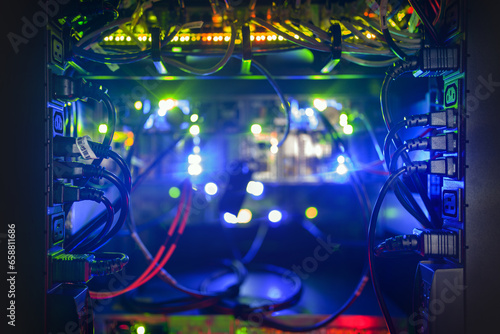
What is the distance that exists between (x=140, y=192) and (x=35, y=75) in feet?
3.09

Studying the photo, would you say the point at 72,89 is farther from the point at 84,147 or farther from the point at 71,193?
the point at 71,193

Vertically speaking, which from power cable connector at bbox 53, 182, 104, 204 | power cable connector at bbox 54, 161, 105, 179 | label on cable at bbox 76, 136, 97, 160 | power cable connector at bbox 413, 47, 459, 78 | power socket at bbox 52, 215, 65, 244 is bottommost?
power socket at bbox 52, 215, 65, 244

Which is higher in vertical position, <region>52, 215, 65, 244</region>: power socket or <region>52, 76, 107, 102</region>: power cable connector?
<region>52, 76, 107, 102</region>: power cable connector

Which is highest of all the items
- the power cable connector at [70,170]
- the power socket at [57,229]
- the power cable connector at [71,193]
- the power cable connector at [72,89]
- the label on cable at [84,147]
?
the power cable connector at [72,89]

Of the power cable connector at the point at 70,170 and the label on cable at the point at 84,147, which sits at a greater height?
the label on cable at the point at 84,147

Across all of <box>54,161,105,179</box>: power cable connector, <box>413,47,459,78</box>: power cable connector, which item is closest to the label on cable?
<box>54,161,105,179</box>: power cable connector

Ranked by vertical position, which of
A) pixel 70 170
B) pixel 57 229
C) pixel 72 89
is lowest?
pixel 57 229

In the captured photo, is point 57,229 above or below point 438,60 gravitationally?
below

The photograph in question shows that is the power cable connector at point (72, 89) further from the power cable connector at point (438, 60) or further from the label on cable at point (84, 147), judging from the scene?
the power cable connector at point (438, 60)

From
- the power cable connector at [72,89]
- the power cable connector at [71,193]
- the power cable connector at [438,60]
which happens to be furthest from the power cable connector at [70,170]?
the power cable connector at [438,60]

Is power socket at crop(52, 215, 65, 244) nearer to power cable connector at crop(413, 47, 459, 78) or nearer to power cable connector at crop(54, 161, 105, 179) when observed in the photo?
power cable connector at crop(54, 161, 105, 179)

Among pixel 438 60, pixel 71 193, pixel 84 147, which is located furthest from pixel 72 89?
pixel 438 60

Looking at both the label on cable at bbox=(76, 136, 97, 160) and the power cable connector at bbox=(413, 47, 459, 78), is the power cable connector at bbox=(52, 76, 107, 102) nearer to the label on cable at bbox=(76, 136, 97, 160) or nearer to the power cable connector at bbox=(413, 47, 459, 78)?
the label on cable at bbox=(76, 136, 97, 160)

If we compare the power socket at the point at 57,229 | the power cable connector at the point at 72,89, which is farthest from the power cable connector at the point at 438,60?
the power socket at the point at 57,229
